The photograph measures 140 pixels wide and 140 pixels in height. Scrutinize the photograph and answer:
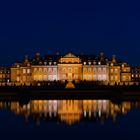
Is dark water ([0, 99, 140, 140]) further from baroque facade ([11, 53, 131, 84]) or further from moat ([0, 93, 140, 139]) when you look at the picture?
baroque facade ([11, 53, 131, 84])

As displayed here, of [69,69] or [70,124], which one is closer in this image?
[70,124]

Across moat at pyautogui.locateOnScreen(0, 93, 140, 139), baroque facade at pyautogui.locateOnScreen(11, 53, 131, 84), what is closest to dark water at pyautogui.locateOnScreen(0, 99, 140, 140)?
moat at pyautogui.locateOnScreen(0, 93, 140, 139)

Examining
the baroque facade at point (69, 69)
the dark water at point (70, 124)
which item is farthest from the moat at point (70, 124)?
the baroque facade at point (69, 69)

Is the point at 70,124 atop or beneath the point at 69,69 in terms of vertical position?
beneath

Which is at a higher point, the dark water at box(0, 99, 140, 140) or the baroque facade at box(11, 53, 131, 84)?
the baroque facade at box(11, 53, 131, 84)

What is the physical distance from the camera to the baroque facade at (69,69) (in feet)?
270

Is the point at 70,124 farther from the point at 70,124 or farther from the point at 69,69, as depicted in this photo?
the point at 69,69

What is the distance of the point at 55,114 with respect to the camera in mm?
22422

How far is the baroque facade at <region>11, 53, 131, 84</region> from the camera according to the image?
8225 centimetres

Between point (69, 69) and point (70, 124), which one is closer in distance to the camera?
point (70, 124)

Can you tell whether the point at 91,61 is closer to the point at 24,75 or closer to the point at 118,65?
the point at 118,65

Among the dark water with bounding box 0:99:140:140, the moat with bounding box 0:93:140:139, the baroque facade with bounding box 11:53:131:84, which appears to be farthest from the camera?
the baroque facade with bounding box 11:53:131:84

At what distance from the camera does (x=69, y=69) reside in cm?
8262

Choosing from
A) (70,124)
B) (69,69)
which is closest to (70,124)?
(70,124)
